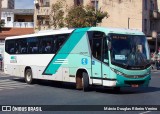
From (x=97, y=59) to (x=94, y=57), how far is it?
0.23 metres

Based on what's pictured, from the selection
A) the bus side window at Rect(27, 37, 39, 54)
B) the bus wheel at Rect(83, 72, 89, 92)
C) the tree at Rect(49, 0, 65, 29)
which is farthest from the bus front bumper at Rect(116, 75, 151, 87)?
the tree at Rect(49, 0, 65, 29)

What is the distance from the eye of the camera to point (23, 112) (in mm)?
11961

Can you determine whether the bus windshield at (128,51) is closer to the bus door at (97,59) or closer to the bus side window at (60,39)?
the bus door at (97,59)

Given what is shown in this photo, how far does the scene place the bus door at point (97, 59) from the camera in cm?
1812

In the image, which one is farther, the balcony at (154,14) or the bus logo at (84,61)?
Result: the balcony at (154,14)

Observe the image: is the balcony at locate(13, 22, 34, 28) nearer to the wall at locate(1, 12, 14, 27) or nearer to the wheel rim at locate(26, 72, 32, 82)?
the wall at locate(1, 12, 14, 27)

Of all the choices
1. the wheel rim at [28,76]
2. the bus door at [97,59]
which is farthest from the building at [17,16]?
Answer: the bus door at [97,59]

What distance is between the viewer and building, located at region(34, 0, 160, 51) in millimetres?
56153

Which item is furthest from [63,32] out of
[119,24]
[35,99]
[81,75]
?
[119,24]

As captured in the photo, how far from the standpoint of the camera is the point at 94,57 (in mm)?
18453

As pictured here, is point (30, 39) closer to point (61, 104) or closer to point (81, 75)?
point (81, 75)

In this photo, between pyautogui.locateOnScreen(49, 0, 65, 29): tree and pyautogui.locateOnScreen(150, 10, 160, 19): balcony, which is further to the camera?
pyautogui.locateOnScreen(150, 10, 160, 19): balcony

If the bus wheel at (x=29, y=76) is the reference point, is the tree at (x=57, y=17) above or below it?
above

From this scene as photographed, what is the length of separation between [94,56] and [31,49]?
237 inches
